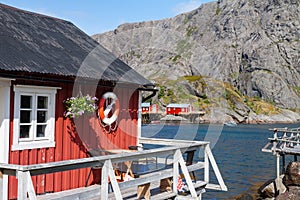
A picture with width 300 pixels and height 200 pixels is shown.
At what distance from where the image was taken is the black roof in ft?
32.4

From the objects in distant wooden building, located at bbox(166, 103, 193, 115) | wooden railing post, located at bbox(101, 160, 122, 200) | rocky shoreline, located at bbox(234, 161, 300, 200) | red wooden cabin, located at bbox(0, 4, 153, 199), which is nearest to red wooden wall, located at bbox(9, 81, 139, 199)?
red wooden cabin, located at bbox(0, 4, 153, 199)

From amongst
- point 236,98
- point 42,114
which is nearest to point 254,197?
point 42,114

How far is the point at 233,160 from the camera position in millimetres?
41594

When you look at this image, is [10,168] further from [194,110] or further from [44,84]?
[194,110]

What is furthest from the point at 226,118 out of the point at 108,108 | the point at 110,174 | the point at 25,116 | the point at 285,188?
the point at 110,174

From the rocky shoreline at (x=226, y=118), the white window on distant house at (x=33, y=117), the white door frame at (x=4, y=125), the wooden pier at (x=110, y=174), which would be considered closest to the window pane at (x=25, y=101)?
the white window on distant house at (x=33, y=117)

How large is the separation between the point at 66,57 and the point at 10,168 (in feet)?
16.4

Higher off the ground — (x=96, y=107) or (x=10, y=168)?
(x=96, y=107)

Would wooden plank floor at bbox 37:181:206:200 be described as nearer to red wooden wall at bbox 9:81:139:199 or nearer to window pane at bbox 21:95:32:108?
red wooden wall at bbox 9:81:139:199

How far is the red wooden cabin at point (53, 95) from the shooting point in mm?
9539

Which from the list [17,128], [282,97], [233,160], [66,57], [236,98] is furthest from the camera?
[282,97]

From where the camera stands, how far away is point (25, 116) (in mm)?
9914

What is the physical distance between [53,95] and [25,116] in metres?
0.92

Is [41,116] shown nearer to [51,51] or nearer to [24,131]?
[24,131]
